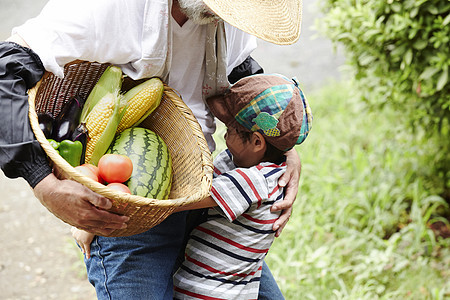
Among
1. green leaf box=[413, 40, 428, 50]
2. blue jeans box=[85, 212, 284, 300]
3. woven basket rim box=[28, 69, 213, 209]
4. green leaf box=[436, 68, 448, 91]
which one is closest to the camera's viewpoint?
woven basket rim box=[28, 69, 213, 209]

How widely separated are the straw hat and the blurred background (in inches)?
58.0

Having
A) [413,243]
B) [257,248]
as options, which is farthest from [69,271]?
[413,243]

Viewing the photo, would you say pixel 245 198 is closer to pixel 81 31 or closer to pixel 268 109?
pixel 268 109

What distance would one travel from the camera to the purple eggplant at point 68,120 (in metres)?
1.92

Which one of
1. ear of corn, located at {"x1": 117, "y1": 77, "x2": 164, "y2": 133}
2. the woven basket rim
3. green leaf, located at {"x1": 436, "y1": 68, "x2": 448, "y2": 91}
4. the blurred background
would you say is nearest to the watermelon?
ear of corn, located at {"x1": 117, "y1": 77, "x2": 164, "y2": 133}

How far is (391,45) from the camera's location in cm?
377

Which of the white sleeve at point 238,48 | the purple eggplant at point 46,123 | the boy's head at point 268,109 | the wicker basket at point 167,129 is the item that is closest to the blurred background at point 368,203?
the white sleeve at point 238,48

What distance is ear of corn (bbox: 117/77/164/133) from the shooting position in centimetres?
205

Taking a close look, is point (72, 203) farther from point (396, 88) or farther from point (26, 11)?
point (26, 11)

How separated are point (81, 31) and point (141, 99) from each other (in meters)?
0.35

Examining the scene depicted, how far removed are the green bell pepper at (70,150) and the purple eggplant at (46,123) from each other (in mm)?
117

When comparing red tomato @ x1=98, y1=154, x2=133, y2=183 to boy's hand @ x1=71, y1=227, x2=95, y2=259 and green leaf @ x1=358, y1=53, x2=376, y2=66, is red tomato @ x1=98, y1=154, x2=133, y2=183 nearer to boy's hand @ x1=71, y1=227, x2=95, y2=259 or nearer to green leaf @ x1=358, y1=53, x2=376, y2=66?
boy's hand @ x1=71, y1=227, x2=95, y2=259

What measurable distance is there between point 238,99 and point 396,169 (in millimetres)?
2619

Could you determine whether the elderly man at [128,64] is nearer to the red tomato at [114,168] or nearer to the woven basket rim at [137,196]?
the woven basket rim at [137,196]
